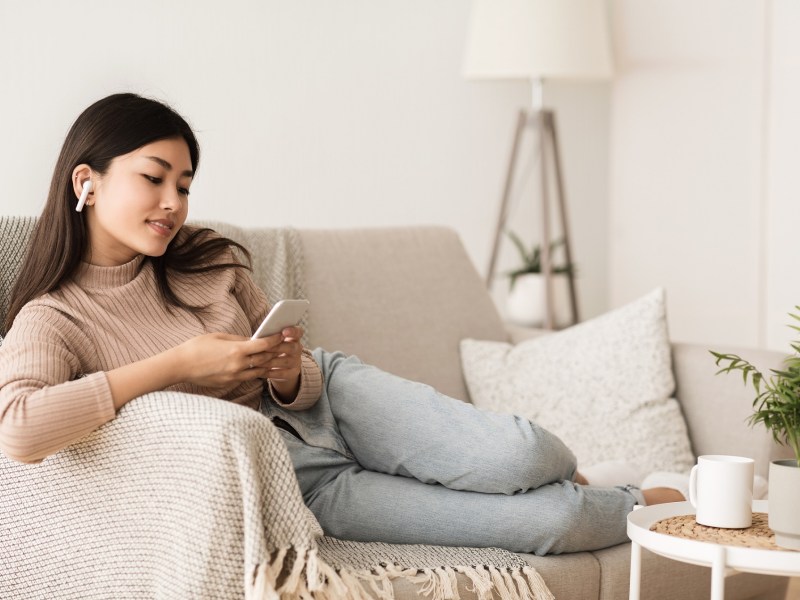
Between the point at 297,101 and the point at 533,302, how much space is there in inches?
37.7

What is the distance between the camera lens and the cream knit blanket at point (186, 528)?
1.26m

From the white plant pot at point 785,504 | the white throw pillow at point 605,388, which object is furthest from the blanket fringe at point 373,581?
the white throw pillow at point 605,388

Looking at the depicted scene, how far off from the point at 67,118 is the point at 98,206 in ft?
3.60

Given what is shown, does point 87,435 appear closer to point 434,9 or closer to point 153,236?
point 153,236

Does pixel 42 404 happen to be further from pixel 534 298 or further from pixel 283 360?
pixel 534 298

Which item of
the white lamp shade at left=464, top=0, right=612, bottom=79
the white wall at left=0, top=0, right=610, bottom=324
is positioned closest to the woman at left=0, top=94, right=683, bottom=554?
the white wall at left=0, top=0, right=610, bottom=324

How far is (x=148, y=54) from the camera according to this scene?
273 centimetres

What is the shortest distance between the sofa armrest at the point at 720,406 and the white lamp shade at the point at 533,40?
1.18m

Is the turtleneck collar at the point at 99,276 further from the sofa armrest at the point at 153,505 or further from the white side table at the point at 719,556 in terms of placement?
the white side table at the point at 719,556

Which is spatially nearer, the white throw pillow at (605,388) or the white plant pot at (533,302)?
the white throw pillow at (605,388)

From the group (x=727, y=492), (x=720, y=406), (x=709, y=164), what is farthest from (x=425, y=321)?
(x=709, y=164)

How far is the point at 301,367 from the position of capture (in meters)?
1.70

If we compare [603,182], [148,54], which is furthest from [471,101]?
[148,54]

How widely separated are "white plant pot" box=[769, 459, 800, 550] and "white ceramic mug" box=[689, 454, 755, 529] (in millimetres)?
53
